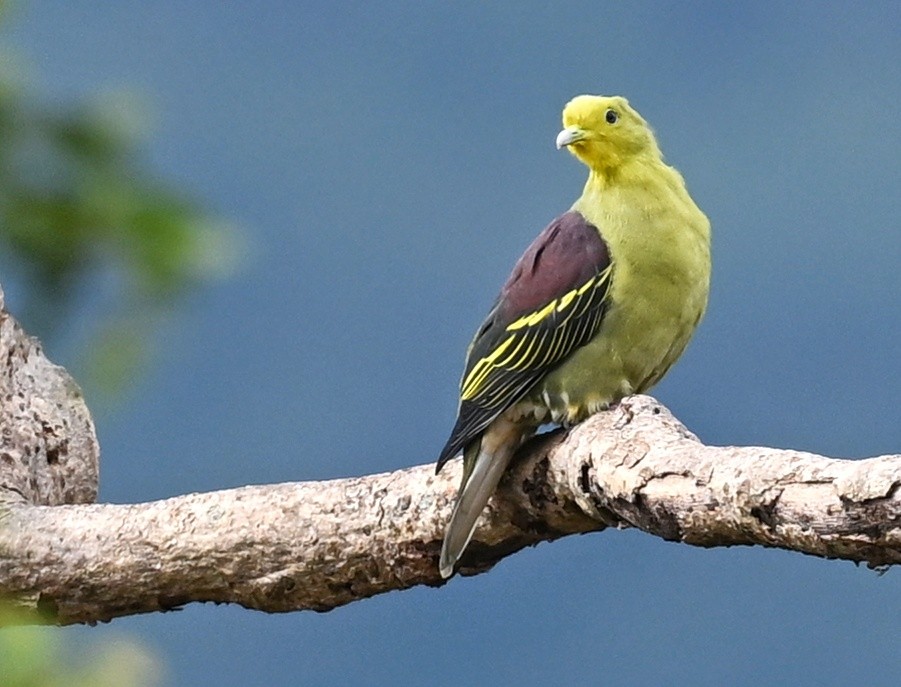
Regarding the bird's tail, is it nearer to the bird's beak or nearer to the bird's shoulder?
the bird's shoulder

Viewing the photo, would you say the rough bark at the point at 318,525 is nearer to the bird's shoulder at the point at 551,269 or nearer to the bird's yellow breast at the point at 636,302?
the bird's yellow breast at the point at 636,302

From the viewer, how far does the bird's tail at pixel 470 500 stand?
3998mm

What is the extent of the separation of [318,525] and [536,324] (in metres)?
0.98

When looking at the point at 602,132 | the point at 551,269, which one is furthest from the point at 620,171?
the point at 551,269

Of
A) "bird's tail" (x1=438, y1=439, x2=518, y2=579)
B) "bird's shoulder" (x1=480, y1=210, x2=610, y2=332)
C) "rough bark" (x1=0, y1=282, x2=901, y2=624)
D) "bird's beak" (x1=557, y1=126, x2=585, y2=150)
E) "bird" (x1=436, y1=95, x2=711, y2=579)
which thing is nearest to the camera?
"rough bark" (x1=0, y1=282, x2=901, y2=624)

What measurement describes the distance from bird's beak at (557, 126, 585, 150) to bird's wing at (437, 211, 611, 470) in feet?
1.04

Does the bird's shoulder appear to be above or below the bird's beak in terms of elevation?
below

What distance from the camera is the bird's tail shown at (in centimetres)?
400

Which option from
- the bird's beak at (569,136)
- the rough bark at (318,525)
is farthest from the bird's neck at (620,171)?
the rough bark at (318,525)

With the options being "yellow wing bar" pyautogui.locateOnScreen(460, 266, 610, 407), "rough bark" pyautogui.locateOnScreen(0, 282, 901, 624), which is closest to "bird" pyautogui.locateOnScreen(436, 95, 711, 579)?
"yellow wing bar" pyautogui.locateOnScreen(460, 266, 610, 407)

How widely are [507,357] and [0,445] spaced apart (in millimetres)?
1963

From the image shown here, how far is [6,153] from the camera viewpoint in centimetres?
107

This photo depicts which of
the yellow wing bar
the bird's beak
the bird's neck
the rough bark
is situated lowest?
the rough bark

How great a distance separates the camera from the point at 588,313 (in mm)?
4352
